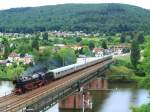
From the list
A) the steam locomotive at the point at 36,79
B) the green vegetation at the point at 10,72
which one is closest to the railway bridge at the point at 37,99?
the steam locomotive at the point at 36,79

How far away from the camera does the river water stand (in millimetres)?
63125

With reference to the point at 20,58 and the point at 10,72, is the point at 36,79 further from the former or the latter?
the point at 20,58

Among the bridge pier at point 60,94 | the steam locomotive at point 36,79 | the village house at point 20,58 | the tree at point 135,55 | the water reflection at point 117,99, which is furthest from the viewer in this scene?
the village house at point 20,58

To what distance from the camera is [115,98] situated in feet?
248

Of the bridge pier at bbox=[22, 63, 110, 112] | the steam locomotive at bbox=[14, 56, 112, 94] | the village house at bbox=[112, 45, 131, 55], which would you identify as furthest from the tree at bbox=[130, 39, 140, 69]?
the steam locomotive at bbox=[14, 56, 112, 94]

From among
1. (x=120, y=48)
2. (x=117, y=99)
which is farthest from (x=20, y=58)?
(x=117, y=99)

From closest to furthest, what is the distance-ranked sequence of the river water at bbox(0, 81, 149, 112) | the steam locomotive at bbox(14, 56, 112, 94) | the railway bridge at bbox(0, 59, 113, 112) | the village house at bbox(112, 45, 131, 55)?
the railway bridge at bbox(0, 59, 113, 112)
the steam locomotive at bbox(14, 56, 112, 94)
the river water at bbox(0, 81, 149, 112)
the village house at bbox(112, 45, 131, 55)

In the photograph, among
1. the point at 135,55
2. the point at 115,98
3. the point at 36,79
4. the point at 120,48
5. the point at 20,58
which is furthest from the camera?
the point at 120,48

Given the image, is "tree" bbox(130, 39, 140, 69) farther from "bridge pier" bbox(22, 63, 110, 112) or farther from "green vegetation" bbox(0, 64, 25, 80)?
"bridge pier" bbox(22, 63, 110, 112)

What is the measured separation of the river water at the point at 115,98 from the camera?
63125mm

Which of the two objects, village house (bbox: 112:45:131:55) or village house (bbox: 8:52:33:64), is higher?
village house (bbox: 8:52:33:64)

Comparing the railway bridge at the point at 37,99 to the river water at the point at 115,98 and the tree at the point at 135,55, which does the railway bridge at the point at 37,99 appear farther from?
the tree at the point at 135,55

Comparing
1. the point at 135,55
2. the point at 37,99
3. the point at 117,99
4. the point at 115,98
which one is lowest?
the point at 115,98

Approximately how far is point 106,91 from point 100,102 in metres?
17.3
